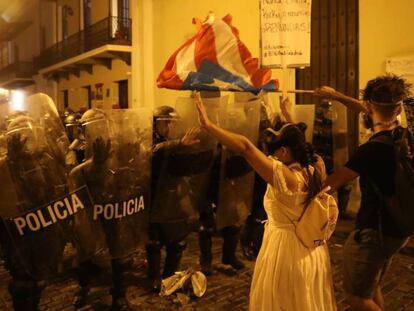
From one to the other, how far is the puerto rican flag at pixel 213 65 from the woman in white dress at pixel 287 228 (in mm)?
2079

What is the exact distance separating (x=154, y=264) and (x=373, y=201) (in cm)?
250

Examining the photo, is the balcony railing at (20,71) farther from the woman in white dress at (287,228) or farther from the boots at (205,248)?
the woman in white dress at (287,228)

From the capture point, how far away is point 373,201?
2986 millimetres

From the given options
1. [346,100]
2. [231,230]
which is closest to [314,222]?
[346,100]

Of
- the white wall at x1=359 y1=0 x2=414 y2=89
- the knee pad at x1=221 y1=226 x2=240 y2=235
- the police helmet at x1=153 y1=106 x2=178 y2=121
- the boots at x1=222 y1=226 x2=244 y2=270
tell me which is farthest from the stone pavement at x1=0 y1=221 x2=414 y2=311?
the white wall at x1=359 y1=0 x2=414 y2=89

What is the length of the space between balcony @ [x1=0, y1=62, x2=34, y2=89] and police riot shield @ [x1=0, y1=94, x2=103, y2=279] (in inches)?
945

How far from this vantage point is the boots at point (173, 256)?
4.70 metres

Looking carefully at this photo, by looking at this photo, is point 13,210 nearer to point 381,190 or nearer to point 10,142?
point 10,142

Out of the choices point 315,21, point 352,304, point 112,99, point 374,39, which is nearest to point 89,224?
point 352,304

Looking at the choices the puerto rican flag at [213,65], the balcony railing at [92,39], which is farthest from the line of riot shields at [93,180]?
the balcony railing at [92,39]

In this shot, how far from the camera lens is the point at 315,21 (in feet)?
28.5

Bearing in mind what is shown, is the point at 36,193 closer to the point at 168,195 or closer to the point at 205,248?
the point at 168,195

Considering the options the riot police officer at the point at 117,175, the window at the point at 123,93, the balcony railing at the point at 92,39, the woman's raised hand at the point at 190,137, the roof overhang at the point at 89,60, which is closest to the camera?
the riot police officer at the point at 117,175

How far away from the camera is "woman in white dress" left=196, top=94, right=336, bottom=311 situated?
9.28ft
